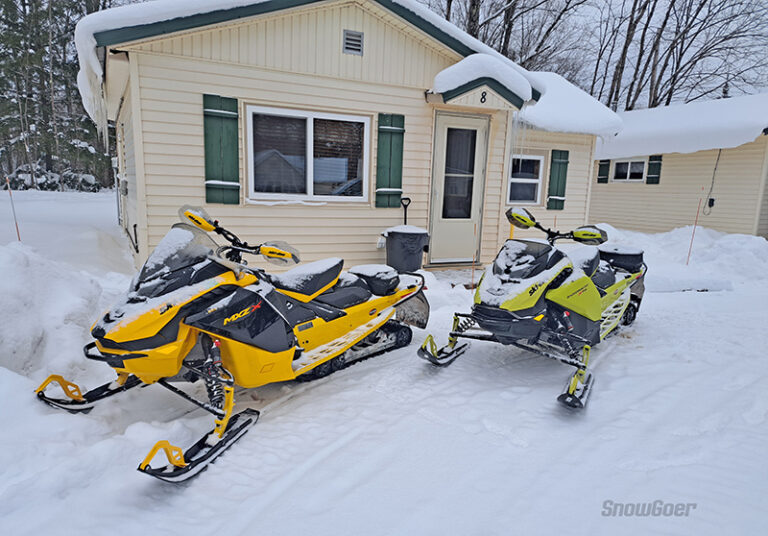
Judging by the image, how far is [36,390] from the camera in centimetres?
245

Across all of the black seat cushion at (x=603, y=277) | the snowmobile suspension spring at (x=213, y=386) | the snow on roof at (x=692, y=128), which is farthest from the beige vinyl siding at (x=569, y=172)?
the snowmobile suspension spring at (x=213, y=386)

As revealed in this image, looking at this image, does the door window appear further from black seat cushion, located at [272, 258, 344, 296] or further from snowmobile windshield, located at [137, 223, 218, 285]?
snowmobile windshield, located at [137, 223, 218, 285]

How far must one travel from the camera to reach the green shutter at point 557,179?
846cm

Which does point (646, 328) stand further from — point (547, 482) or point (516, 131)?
point (516, 131)

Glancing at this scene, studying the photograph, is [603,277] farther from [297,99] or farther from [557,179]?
[557,179]

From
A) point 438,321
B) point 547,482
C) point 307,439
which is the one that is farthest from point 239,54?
point 547,482

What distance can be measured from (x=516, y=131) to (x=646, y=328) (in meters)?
4.11

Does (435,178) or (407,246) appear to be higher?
(435,178)

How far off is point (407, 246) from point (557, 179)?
416cm

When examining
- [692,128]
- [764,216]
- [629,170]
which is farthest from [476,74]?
[629,170]

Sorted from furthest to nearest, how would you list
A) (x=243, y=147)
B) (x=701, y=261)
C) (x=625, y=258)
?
(x=701, y=261) < (x=243, y=147) < (x=625, y=258)

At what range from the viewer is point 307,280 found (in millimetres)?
2961

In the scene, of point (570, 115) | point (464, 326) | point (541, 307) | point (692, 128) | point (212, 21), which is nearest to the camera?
point (541, 307)

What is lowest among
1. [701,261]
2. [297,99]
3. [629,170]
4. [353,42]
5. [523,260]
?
[701,261]
